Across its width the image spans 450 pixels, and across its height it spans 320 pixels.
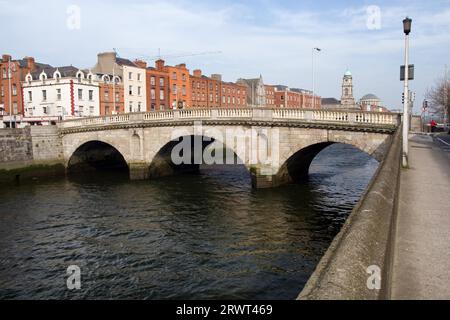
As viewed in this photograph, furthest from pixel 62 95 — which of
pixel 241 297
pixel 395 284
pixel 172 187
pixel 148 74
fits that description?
pixel 395 284

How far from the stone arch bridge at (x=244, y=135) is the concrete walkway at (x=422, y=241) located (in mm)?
10069

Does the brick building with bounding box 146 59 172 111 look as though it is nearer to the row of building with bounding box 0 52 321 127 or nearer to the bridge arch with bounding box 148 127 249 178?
the row of building with bounding box 0 52 321 127

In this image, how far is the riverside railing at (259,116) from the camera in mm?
21469

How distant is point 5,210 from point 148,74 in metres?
41.2

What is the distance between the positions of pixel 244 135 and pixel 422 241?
2080 centimetres

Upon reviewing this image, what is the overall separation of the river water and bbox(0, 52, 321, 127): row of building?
63.1 ft

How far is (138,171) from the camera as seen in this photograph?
3241cm

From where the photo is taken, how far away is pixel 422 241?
617 cm

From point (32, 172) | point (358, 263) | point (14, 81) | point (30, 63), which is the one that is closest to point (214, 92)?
point (30, 63)

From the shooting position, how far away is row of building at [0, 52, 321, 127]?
48562 mm

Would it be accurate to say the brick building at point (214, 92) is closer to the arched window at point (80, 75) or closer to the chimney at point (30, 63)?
the arched window at point (80, 75)

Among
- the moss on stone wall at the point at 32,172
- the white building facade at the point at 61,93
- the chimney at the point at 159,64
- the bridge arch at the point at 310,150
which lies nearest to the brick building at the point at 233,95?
the chimney at the point at 159,64

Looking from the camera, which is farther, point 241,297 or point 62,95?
point 62,95

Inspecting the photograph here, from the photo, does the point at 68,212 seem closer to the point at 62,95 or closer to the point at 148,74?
the point at 62,95
